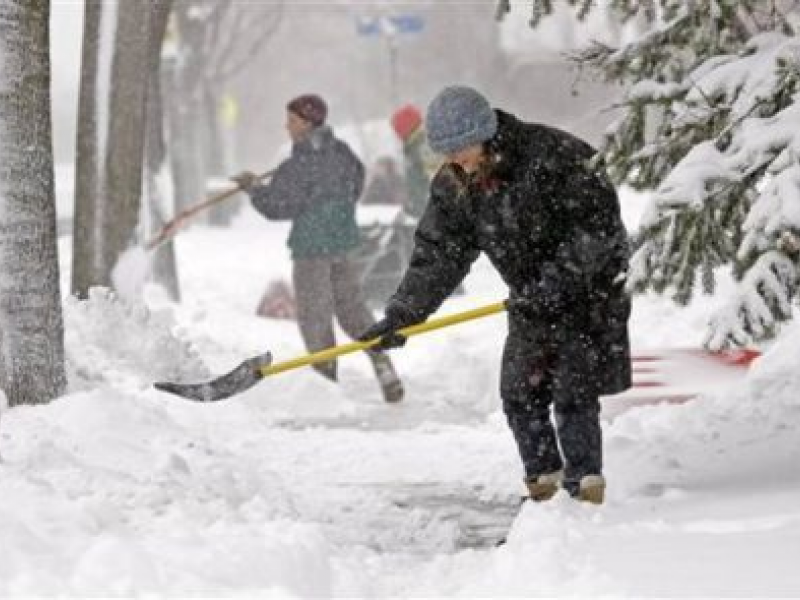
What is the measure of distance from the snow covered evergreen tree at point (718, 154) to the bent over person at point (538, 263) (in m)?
0.22

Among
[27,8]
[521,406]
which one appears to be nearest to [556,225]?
[521,406]

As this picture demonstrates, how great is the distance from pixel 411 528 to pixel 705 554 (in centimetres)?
169

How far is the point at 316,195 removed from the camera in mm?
8953

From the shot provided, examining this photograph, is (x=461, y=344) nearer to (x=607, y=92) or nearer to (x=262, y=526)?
(x=262, y=526)

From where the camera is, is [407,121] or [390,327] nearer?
[390,327]

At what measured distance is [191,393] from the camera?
602cm

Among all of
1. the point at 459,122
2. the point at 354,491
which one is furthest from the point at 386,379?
the point at 459,122

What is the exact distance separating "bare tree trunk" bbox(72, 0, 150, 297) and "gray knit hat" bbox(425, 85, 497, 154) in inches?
156

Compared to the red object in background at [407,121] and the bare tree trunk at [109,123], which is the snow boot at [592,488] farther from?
the red object in background at [407,121]

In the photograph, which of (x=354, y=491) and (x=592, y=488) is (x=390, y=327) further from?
(x=354, y=491)

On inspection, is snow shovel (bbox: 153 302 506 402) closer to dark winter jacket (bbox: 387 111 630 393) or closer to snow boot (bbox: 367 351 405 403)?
dark winter jacket (bbox: 387 111 630 393)

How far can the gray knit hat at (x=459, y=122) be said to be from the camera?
4.92 m

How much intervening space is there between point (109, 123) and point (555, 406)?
13.8ft

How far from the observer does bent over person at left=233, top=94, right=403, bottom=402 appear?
8.87 meters
